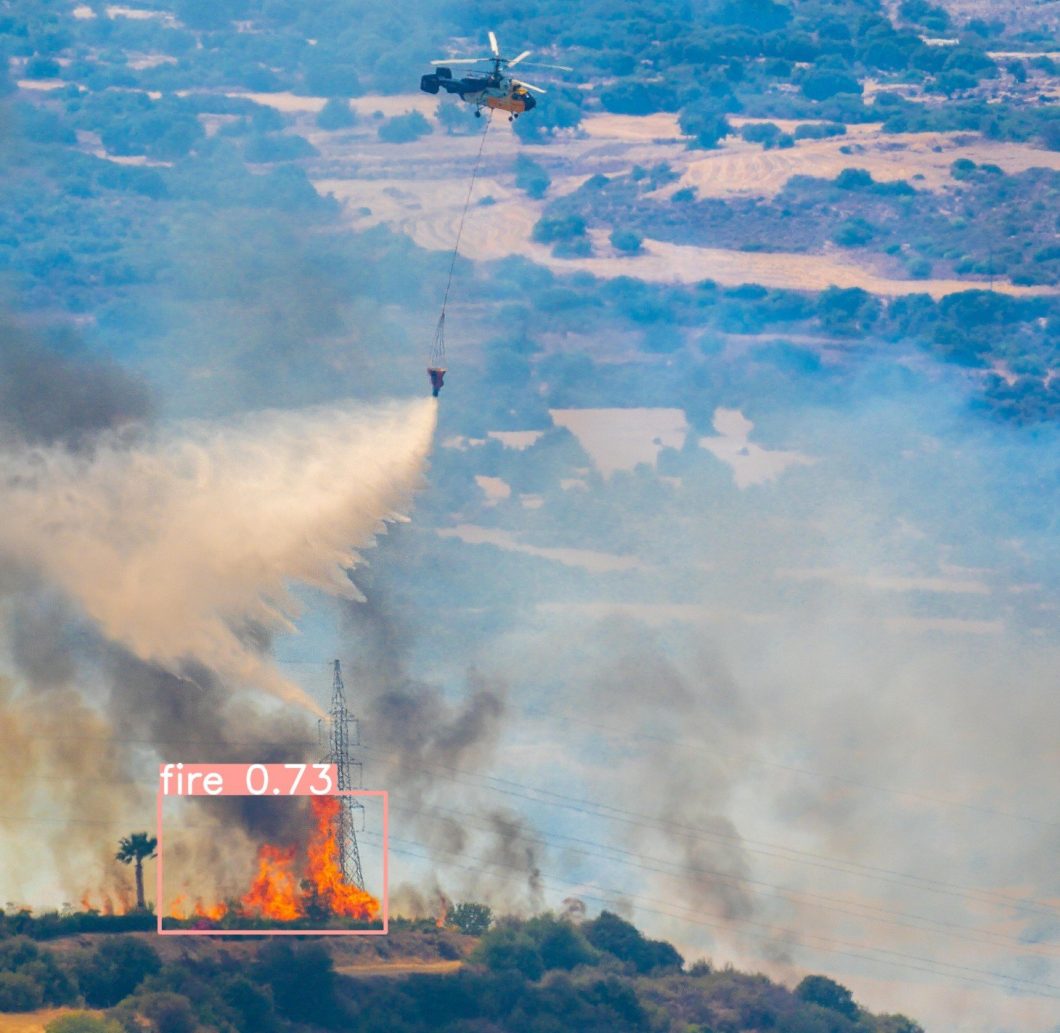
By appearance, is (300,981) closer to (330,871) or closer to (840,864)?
(330,871)

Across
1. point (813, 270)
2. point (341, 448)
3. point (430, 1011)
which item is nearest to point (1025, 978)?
point (430, 1011)

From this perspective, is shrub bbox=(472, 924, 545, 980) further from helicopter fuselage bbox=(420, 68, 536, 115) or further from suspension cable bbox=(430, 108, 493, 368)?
suspension cable bbox=(430, 108, 493, 368)

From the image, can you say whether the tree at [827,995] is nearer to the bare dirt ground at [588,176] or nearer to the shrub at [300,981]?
the shrub at [300,981]

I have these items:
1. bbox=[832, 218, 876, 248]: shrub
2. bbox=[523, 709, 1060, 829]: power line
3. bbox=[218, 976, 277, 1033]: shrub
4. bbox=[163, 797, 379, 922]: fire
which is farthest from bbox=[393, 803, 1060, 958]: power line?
bbox=[832, 218, 876, 248]: shrub

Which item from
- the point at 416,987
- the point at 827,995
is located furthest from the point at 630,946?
the point at 416,987

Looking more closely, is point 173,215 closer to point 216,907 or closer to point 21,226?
point 21,226

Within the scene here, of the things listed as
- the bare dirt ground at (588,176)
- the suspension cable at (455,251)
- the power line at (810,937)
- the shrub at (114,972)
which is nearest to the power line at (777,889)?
the power line at (810,937)
